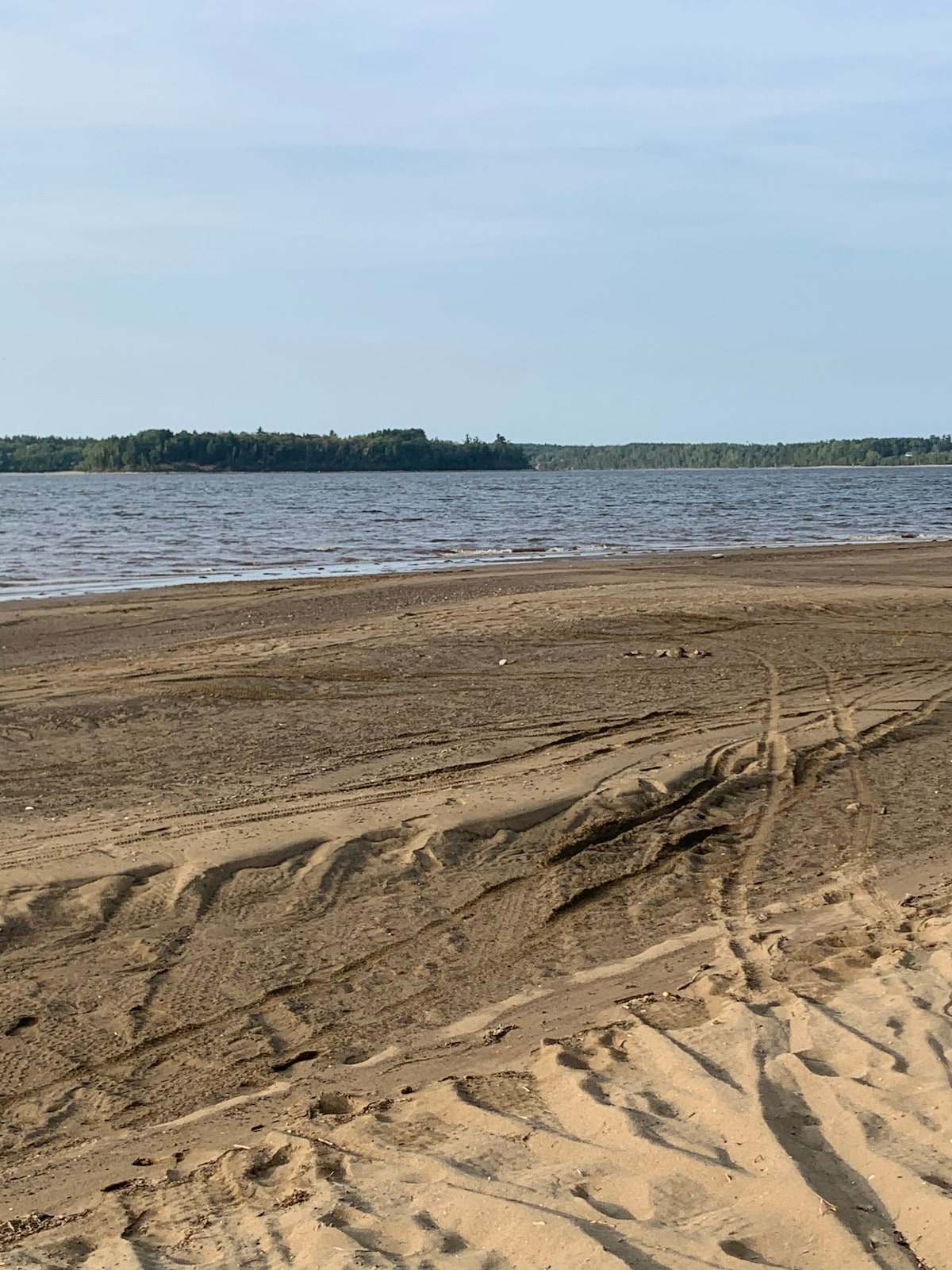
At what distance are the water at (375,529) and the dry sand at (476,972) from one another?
42.2 feet

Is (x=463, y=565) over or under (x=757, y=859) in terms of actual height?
over

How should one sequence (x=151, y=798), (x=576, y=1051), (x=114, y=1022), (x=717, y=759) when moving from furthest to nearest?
(x=717, y=759) < (x=151, y=798) < (x=114, y=1022) < (x=576, y=1051)

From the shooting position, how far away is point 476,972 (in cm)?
539

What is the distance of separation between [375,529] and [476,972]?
33.2 metres

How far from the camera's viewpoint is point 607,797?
7723 millimetres

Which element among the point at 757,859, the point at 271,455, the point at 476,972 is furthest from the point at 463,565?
the point at 271,455

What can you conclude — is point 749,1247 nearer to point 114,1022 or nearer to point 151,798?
point 114,1022

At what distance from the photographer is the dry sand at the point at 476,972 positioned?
339 cm

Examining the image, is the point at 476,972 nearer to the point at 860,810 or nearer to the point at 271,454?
the point at 860,810

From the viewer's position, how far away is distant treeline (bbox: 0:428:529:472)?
152875 millimetres

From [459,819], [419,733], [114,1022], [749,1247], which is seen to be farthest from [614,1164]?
[419,733]

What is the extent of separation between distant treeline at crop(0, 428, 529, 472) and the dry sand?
479 ft

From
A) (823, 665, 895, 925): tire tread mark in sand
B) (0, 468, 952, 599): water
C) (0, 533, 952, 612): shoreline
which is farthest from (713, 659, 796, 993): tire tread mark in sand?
(0, 468, 952, 599): water

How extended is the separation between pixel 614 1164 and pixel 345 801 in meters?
4.20
